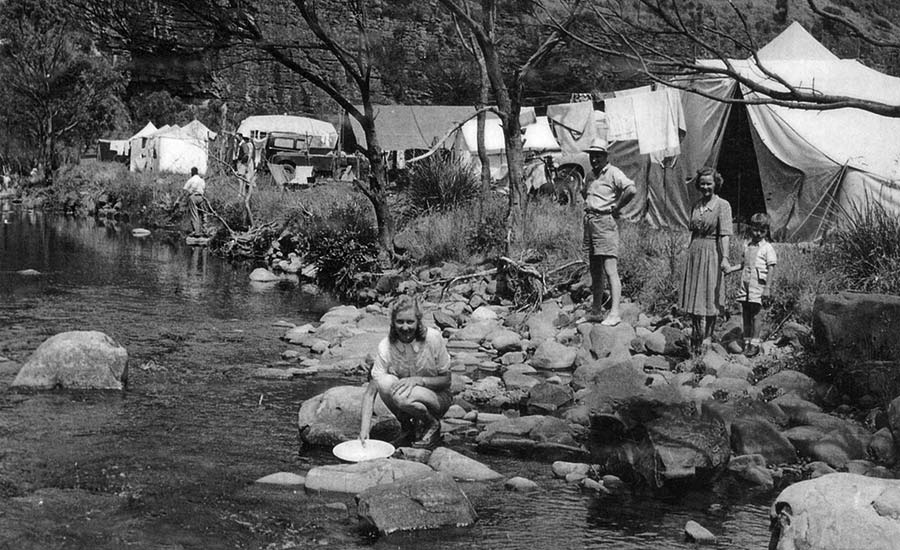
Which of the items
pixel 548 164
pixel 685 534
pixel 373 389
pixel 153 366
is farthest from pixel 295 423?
pixel 548 164

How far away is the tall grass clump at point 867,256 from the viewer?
10.5 m

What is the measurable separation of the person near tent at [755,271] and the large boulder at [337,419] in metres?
3.66

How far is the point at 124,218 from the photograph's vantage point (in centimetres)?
3397

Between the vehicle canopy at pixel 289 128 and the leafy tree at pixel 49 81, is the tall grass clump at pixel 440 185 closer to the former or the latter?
the vehicle canopy at pixel 289 128

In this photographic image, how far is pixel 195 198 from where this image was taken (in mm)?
25516

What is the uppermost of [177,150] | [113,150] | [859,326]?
[113,150]

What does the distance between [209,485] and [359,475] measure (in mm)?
910

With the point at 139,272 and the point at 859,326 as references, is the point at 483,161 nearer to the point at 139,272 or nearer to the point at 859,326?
the point at 139,272

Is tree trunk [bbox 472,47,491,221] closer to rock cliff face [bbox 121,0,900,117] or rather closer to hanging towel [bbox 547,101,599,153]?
hanging towel [bbox 547,101,599,153]

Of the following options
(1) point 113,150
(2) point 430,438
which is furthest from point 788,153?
(1) point 113,150

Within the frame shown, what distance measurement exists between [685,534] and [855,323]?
3.45 m

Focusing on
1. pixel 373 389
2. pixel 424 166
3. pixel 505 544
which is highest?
pixel 424 166

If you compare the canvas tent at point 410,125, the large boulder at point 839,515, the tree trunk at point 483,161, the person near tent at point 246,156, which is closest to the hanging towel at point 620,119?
the tree trunk at point 483,161

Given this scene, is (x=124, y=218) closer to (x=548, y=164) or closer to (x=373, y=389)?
(x=548, y=164)
